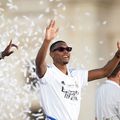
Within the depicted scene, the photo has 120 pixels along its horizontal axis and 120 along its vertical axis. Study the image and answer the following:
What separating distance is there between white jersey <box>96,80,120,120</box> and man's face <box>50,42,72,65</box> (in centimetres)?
57

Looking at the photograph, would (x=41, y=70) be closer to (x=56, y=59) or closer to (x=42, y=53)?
(x=42, y=53)

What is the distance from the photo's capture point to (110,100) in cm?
521

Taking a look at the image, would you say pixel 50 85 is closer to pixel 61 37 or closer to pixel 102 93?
pixel 102 93

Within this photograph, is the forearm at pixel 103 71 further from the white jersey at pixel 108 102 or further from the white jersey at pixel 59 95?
the white jersey at pixel 59 95

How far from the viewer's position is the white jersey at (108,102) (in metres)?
5.20

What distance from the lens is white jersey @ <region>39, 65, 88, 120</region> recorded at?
15.6 ft

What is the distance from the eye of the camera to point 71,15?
880 centimetres

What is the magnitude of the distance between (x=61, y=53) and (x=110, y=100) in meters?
0.66

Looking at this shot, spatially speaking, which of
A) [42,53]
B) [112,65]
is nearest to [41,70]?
[42,53]

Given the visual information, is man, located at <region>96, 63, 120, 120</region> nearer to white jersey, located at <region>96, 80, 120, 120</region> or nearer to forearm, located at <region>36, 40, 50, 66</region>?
white jersey, located at <region>96, 80, 120, 120</region>

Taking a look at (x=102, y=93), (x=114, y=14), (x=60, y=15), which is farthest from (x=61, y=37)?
(x=102, y=93)

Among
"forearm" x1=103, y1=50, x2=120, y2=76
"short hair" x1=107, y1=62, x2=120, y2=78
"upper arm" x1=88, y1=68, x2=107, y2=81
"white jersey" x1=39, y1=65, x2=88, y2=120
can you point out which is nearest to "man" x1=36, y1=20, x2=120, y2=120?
"white jersey" x1=39, y1=65, x2=88, y2=120

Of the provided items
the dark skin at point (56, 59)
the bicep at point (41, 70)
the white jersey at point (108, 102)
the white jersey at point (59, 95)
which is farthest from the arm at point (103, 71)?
the bicep at point (41, 70)

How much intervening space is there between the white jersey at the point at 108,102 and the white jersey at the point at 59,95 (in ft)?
1.46
